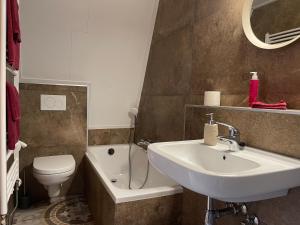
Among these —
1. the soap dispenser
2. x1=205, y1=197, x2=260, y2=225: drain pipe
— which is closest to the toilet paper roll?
the soap dispenser

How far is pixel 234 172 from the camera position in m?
1.00

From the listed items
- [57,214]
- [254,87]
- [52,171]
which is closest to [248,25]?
[254,87]

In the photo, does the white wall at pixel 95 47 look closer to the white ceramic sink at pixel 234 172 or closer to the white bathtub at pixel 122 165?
the white bathtub at pixel 122 165

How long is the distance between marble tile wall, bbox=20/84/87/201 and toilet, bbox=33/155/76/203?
192 mm

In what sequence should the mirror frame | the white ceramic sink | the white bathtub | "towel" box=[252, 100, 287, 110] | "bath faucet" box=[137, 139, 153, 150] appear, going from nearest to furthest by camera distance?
the white ceramic sink
"towel" box=[252, 100, 287, 110]
the mirror frame
the white bathtub
"bath faucet" box=[137, 139, 153, 150]

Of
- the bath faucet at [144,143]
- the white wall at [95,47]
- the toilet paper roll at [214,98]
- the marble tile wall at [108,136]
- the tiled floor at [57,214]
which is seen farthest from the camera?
the marble tile wall at [108,136]

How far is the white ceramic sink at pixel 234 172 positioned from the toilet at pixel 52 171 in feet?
4.42

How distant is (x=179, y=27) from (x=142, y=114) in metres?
1.23

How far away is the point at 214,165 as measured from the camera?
4.32ft

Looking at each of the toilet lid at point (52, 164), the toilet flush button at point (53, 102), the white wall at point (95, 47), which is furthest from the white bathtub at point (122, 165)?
the toilet flush button at point (53, 102)

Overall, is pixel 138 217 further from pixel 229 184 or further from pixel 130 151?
pixel 130 151

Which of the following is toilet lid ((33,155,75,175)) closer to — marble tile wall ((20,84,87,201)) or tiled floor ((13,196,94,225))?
marble tile wall ((20,84,87,201))

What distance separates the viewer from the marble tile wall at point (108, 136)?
2924 mm

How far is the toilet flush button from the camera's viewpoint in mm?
2566
